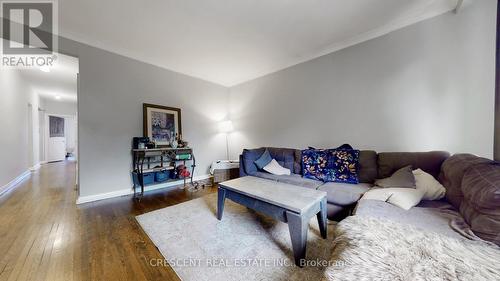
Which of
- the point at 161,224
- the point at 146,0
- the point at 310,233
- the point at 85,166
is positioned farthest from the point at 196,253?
the point at 146,0

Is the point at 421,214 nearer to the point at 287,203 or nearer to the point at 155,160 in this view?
the point at 287,203

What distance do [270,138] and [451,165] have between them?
8.47 ft

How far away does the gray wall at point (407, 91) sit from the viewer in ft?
5.90

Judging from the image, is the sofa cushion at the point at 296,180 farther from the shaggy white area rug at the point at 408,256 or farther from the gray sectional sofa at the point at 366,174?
the shaggy white area rug at the point at 408,256

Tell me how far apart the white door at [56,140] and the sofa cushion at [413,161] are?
9.76 metres

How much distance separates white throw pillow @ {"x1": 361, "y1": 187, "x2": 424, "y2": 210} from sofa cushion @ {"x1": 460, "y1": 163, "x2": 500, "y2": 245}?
269 millimetres

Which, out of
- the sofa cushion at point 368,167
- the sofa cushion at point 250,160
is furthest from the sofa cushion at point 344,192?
the sofa cushion at point 250,160

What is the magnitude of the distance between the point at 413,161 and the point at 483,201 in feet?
3.33

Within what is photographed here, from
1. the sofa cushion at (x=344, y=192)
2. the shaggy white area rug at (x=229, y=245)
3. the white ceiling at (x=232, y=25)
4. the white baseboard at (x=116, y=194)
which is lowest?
the shaggy white area rug at (x=229, y=245)

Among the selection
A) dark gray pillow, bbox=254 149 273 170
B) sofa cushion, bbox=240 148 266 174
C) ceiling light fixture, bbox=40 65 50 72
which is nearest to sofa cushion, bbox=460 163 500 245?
dark gray pillow, bbox=254 149 273 170

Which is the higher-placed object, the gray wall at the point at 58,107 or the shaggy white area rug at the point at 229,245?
the gray wall at the point at 58,107

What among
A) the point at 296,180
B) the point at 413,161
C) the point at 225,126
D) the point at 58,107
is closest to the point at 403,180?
the point at 413,161

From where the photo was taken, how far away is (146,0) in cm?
182

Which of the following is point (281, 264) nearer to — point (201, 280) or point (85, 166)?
point (201, 280)
